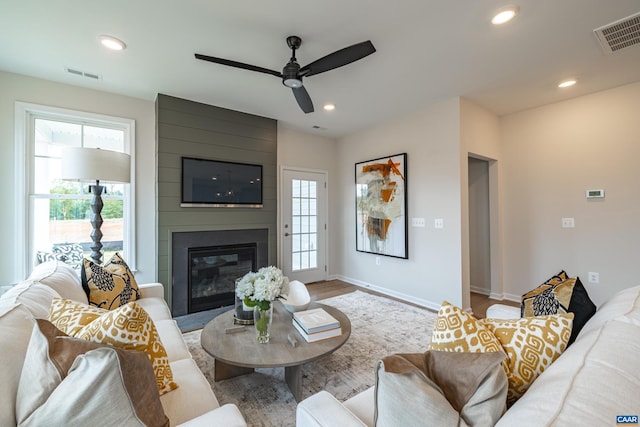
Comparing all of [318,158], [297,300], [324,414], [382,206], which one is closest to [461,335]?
[324,414]

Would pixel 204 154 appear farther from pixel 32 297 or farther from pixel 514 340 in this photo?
pixel 514 340

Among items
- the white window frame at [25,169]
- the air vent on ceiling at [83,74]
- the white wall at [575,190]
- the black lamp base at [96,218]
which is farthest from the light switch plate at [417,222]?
the white window frame at [25,169]

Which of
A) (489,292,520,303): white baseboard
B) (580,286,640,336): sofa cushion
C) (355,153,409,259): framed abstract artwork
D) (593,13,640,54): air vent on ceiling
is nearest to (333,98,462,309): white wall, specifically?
(355,153,409,259): framed abstract artwork

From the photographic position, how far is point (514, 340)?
0.90m

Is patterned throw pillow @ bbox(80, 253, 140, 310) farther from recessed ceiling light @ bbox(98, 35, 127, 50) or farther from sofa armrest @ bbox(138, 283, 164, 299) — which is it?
recessed ceiling light @ bbox(98, 35, 127, 50)

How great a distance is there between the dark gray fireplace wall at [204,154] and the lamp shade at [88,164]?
Answer: 0.89 m

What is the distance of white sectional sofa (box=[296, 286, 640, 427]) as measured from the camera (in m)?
0.57

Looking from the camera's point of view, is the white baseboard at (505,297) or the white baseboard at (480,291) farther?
the white baseboard at (480,291)

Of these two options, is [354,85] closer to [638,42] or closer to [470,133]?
[470,133]

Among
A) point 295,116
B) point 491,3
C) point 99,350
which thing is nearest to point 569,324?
point 99,350

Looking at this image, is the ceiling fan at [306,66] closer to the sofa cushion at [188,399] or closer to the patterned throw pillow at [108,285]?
the patterned throw pillow at [108,285]

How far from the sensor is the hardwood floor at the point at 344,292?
3.56 m

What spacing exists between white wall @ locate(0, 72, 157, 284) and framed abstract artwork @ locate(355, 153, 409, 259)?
121 inches

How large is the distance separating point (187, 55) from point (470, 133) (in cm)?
336
